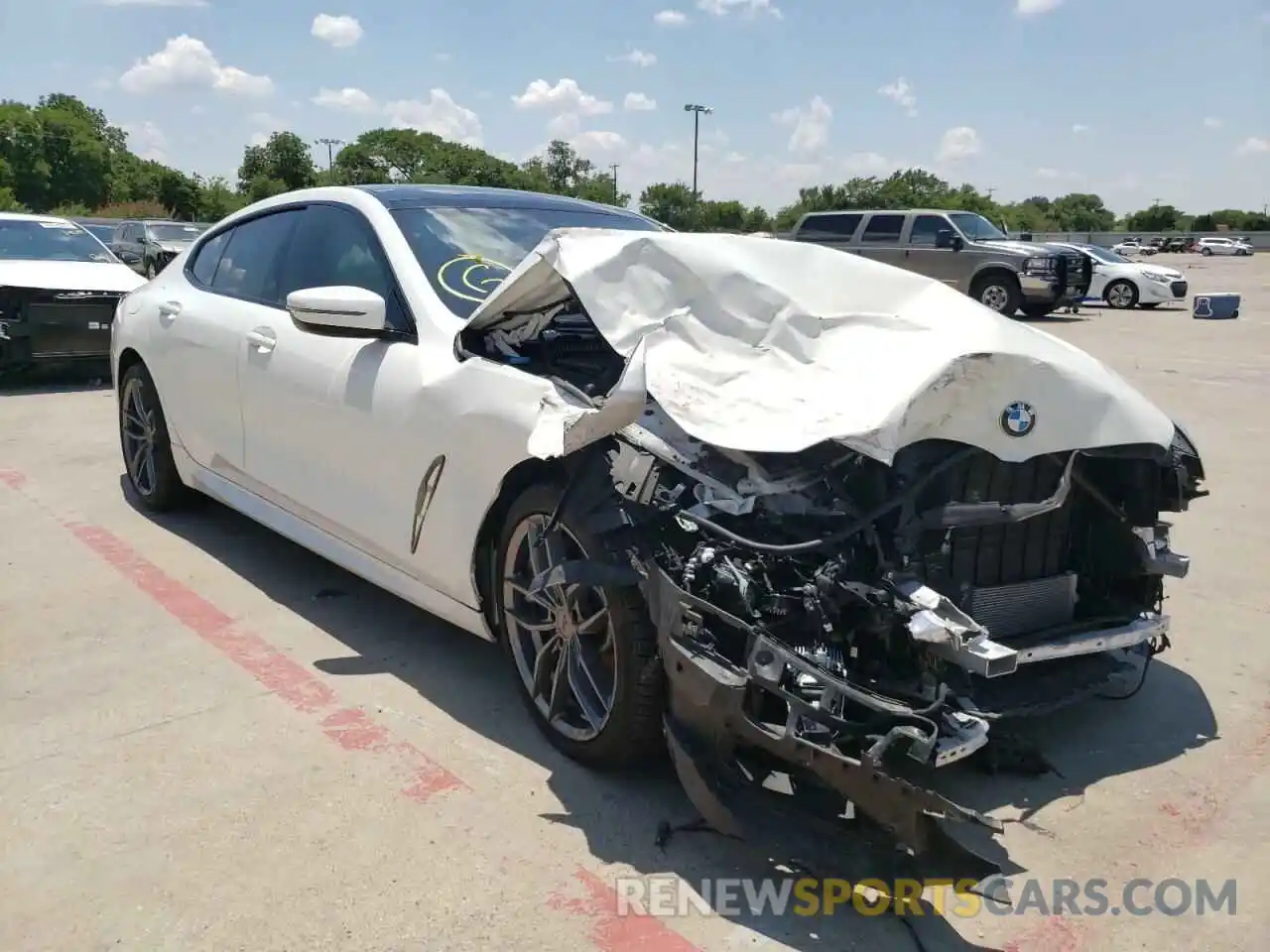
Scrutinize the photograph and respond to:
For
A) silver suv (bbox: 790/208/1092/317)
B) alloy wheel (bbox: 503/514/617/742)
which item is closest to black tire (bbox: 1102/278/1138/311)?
silver suv (bbox: 790/208/1092/317)

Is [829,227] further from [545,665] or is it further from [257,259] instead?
[545,665]

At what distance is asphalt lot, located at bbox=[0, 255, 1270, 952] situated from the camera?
2.49 m

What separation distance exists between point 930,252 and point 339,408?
1732 centimetres

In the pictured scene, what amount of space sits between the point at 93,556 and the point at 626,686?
3447 mm

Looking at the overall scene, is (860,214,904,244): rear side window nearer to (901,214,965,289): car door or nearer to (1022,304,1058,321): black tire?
(901,214,965,289): car door

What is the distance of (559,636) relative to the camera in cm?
315

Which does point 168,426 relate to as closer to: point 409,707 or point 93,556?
point 93,556

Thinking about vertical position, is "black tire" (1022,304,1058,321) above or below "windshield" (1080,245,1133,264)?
below

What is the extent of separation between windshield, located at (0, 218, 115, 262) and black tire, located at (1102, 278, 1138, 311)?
1980cm

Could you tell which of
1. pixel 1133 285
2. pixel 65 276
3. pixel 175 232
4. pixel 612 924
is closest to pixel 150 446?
pixel 612 924

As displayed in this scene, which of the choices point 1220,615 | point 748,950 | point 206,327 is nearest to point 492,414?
point 748,950

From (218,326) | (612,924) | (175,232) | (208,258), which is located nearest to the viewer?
(612,924)

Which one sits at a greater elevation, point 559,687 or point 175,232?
point 175,232

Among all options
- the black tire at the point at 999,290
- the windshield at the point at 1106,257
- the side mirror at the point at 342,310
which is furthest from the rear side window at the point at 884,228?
the side mirror at the point at 342,310
